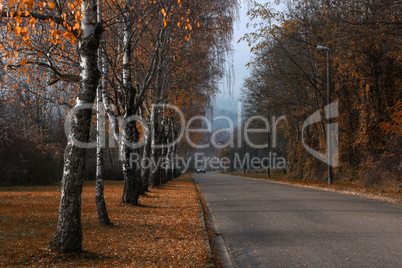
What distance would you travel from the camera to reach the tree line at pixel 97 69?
7602 millimetres

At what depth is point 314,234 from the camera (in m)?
9.44

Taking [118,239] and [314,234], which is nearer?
[118,239]

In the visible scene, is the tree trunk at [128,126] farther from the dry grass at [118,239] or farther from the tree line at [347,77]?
the tree line at [347,77]

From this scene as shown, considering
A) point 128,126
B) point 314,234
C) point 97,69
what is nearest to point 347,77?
point 128,126

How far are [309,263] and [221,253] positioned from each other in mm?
1744

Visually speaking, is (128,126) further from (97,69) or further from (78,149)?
(78,149)

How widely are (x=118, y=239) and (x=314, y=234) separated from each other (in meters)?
4.29

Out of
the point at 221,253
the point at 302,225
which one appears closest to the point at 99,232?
the point at 221,253

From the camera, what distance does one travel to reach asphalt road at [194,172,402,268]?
280 inches

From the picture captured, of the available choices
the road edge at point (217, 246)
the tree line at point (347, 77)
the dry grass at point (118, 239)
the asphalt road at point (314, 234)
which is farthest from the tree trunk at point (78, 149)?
the tree line at point (347, 77)

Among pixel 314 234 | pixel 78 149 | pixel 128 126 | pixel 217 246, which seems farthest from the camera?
pixel 128 126

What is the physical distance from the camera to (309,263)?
686 cm

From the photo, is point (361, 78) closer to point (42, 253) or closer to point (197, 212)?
point (197, 212)

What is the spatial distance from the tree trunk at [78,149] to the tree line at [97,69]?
2cm
